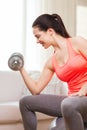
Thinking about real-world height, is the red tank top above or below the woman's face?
below

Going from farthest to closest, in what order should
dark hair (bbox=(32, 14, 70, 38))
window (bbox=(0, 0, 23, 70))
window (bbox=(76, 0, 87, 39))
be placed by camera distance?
1. window (bbox=(76, 0, 87, 39))
2. window (bbox=(0, 0, 23, 70))
3. dark hair (bbox=(32, 14, 70, 38))

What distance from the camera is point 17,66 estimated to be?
1.78 meters

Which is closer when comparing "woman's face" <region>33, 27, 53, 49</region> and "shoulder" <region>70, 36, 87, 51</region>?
"shoulder" <region>70, 36, 87, 51</region>

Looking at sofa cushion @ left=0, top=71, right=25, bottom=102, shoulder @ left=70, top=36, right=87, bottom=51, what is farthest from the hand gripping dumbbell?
sofa cushion @ left=0, top=71, right=25, bottom=102

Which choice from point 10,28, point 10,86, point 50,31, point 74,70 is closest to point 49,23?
point 50,31

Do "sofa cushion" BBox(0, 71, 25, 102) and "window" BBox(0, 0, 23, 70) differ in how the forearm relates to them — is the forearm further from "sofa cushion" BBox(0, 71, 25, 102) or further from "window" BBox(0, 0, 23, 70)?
"window" BBox(0, 0, 23, 70)

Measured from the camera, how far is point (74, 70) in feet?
5.33

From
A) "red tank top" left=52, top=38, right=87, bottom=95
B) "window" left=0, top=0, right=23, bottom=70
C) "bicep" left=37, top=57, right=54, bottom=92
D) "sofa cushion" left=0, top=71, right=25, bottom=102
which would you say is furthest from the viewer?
"window" left=0, top=0, right=23, bottom=70

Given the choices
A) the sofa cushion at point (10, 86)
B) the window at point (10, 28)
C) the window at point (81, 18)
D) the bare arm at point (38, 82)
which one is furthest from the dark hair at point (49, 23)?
the window at point (81, 18)

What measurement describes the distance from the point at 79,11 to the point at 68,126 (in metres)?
3.01

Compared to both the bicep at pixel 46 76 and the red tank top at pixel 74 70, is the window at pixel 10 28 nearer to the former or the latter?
the bicep at pixel 46 76

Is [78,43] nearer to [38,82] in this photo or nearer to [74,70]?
[74,70]

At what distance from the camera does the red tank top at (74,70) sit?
1.61 meters

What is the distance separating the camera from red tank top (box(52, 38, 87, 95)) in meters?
1.61
